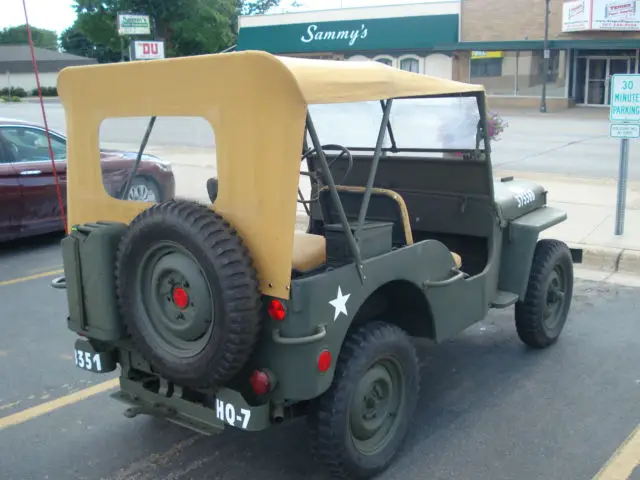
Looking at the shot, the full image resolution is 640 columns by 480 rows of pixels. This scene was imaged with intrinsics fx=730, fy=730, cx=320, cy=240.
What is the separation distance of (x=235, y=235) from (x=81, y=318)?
108cm

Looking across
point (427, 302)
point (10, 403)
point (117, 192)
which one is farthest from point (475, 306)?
point (10, 403)

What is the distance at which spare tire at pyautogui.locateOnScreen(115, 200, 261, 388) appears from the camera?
295cm

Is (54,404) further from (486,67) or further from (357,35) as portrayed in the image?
(357,35)

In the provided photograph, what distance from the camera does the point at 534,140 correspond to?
19625 millimetres

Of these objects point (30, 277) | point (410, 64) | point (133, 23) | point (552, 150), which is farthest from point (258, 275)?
point (410, 64)

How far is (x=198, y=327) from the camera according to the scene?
3.15 m

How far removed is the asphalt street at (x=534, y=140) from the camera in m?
5.03

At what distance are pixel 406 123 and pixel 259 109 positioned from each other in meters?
2.27

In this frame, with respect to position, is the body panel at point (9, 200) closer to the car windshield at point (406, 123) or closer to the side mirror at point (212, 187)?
the car windshield at point (406, 123)

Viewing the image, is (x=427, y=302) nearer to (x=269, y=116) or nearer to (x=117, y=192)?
(x=269, y=116)

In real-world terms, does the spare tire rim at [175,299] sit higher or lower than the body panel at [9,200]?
higher

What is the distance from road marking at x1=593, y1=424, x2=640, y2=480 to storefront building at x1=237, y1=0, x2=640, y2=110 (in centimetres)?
2965

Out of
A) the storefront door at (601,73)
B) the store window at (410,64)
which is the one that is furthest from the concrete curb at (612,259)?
the store window at (410,64)

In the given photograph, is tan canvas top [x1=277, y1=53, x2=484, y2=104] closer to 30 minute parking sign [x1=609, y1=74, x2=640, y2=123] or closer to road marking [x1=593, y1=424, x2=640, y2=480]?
road marking [x1=593, y1=424, x2=640, y2=480]
